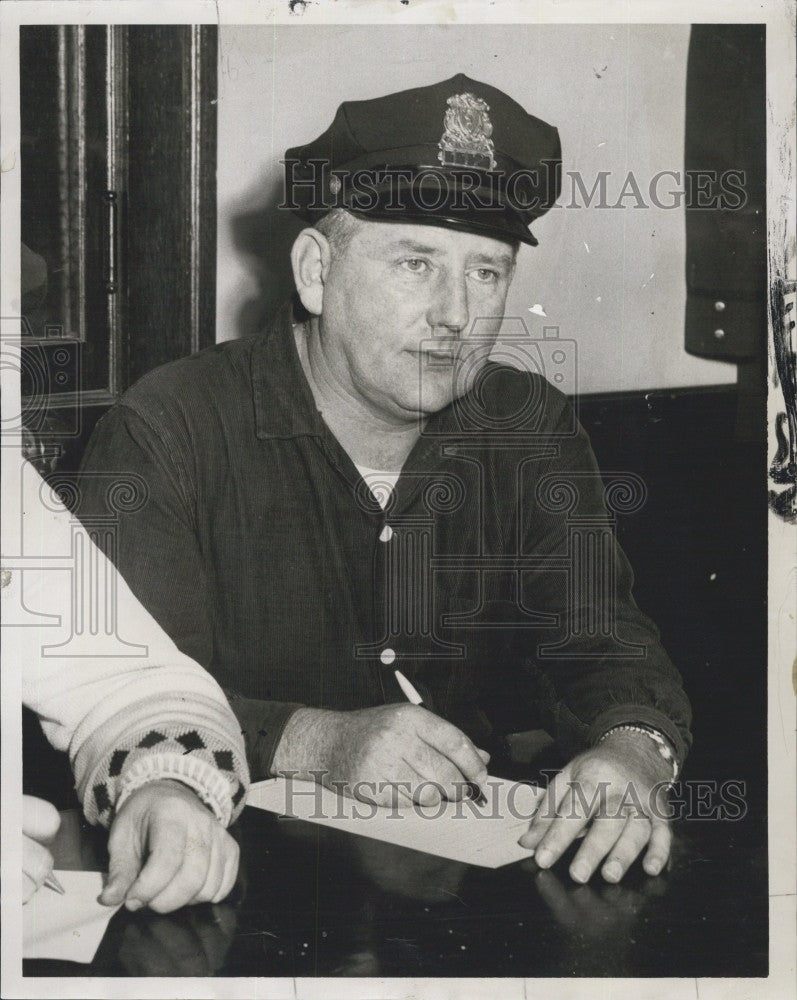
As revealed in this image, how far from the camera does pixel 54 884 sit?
121cm

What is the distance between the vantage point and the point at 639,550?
4.65 feet

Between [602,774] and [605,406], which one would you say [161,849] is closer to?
[602,774]

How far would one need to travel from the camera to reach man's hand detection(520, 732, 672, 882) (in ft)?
3.87

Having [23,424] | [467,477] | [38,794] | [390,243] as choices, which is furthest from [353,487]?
[38,794]

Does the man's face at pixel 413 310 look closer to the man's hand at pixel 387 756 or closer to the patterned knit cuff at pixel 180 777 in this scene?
the man's hand at pixel 387 756

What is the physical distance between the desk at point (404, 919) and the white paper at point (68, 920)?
0.02 meters

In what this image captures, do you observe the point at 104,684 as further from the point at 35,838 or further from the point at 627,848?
the point at 627,848

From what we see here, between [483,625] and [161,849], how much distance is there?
499mm

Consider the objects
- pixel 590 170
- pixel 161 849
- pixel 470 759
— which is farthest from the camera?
pixel 590 170

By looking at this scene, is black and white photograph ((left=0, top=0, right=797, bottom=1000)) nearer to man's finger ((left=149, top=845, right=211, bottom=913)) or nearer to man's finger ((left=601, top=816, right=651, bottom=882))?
man's finger ((left=601, top=816, right=651, bottom=882))

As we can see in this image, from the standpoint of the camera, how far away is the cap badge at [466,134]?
4.45ft

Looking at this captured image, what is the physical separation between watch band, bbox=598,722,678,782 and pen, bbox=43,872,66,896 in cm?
68

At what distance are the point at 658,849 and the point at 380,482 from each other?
585mm

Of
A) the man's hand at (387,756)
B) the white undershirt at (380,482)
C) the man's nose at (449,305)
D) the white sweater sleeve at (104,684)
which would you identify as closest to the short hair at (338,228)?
the man's nose at (449,305)
